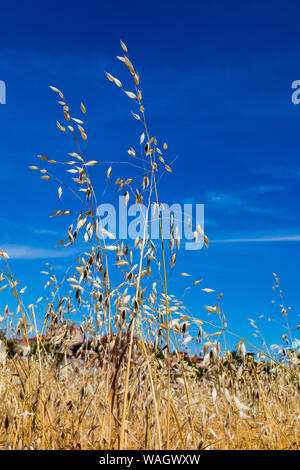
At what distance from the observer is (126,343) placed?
1802 millimetres

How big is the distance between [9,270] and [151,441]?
1.13 m

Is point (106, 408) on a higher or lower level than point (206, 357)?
lower

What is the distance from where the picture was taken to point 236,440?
9.83ft

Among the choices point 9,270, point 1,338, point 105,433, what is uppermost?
point 9,270

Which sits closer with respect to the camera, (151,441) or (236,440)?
(151,441)
